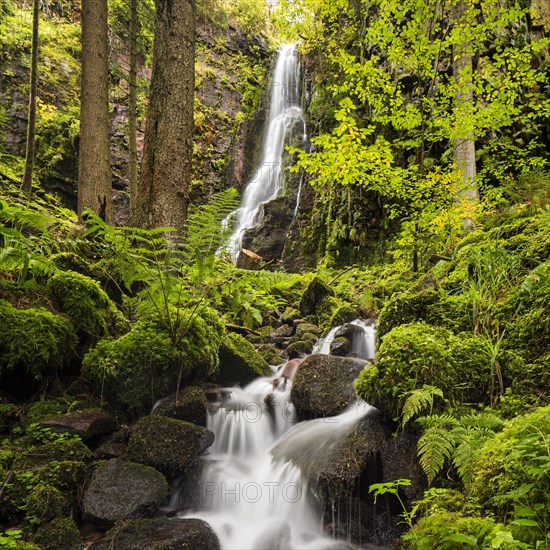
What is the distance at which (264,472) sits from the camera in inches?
164

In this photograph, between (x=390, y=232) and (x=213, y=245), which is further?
(x=390, y=232)

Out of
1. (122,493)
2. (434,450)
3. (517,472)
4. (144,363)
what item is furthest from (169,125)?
(517,472)

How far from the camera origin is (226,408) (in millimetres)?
4840

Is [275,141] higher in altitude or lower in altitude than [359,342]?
higher

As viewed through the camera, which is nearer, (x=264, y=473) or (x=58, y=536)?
(x=58, y=536)

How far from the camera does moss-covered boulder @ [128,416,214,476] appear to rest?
3650 millimetres

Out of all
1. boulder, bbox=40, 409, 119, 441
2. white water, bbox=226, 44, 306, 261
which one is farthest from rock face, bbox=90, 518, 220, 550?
white water, bbox=226, 44, 306, 261

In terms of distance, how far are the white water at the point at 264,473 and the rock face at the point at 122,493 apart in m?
0.50

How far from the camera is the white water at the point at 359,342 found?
21.8 ft

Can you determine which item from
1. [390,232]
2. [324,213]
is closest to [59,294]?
[390,232]

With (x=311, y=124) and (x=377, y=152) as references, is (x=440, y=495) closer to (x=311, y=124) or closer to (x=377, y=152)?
(x=377, y=152)

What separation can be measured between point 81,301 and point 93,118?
14.8 ft

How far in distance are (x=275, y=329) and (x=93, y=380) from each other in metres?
4.70

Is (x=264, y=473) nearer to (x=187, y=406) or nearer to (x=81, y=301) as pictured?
(x=187, y=406)
